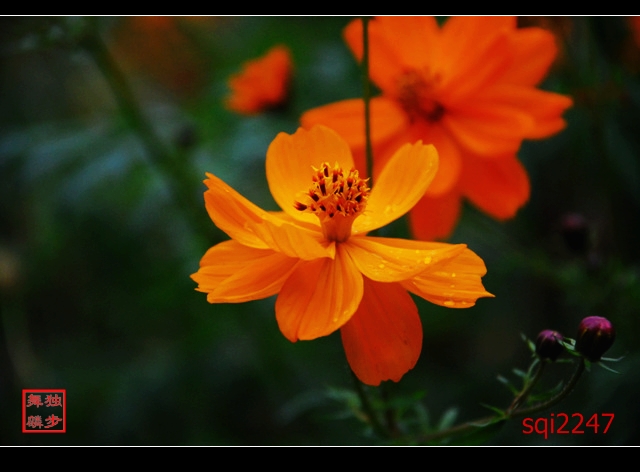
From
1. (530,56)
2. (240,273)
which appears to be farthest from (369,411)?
Answer: (530,56)

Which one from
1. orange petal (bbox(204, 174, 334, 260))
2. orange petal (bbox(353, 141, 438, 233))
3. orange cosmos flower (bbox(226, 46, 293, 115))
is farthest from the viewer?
orange cosmos flower (bbox(226, 46, 293, 115))

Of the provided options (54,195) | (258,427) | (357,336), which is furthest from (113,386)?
(357,336)

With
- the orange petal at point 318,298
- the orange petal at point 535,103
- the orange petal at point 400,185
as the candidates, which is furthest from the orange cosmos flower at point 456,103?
the orange petal at point 318,298

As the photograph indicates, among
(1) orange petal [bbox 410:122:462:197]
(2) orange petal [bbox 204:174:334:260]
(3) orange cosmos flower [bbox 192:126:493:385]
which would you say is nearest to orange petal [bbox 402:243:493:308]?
(3) orange cosmos flower [bbox 192:126:493:385]

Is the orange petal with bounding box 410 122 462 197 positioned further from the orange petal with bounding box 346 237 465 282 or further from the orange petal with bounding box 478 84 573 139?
the orange petal with bounding box 346 237 465 282

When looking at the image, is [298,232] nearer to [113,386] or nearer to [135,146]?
[135,146]

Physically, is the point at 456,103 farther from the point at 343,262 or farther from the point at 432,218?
the point at 343,262
